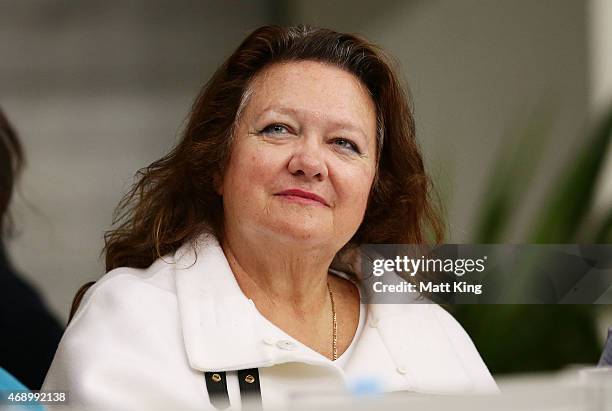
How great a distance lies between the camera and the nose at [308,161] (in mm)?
1659

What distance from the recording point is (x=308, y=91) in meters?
1.70

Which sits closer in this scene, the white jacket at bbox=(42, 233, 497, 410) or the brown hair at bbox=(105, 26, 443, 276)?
the white jacket at bbox=(42, 233, 497, 410)

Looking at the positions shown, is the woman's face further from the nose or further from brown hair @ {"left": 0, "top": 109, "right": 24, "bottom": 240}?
brown hair @ {"left": 0, "top": 109, "right": 24, "bottom": 240}

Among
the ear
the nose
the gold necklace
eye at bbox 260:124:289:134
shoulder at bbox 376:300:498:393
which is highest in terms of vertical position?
eye at bbox 260:124:289:134

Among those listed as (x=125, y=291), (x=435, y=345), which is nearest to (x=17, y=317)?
(x=125, y=291)

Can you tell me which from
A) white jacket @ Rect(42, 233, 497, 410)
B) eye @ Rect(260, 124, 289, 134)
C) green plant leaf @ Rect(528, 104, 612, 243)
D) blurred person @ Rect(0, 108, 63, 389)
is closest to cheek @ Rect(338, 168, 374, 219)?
eye @ Rect(260, 124, 289, 134)

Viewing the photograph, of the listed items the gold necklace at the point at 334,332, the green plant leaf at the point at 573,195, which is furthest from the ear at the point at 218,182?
the green plant leaf at the point at 573,195

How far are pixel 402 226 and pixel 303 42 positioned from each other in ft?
1.27

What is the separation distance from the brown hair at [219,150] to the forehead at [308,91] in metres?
0.02

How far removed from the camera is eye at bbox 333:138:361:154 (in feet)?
5.60

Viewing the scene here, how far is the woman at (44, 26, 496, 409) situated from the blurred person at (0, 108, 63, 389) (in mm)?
139

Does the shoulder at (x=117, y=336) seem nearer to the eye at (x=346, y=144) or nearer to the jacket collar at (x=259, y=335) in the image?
the jacket collar at (x=259, y=335)

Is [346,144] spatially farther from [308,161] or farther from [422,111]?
[422,111]

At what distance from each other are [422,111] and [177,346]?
0.65 m
